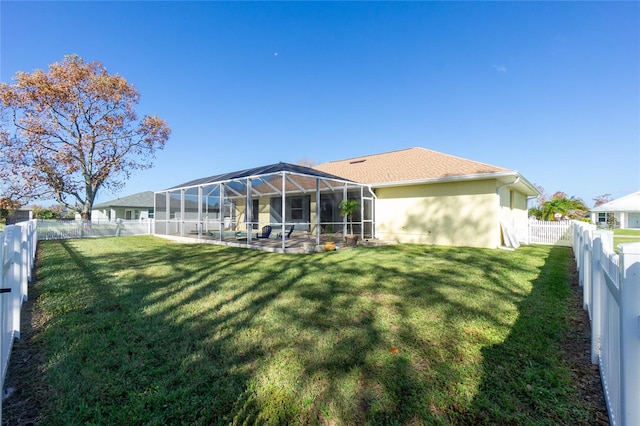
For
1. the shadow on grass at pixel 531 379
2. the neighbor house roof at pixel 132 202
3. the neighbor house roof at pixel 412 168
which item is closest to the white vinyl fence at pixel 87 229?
the neighbor house roof at pixel 412 168

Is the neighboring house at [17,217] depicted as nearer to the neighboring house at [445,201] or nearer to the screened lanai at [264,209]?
the screened lanai at [264,209]

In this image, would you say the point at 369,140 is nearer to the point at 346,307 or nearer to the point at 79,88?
the point at 79,88

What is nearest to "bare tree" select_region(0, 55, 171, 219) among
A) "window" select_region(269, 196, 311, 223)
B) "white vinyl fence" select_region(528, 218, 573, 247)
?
"window" select_region(269, 196, 311, 223)

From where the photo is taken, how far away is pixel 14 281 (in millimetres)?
3258

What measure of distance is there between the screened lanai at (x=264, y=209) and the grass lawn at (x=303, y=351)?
6.91 metres

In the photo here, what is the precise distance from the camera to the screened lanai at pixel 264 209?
1282 centimetres

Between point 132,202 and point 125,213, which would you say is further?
point 125,213

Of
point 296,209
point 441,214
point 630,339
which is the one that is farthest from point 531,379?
point 296,209

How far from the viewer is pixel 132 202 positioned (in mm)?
31719

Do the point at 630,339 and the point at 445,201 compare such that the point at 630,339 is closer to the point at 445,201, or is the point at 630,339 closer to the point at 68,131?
the point at 445,201

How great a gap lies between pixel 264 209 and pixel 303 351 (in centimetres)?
1626

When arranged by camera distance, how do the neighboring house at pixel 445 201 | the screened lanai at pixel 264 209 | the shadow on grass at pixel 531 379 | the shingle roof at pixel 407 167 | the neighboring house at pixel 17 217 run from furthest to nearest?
1. the neighboring house at pixel 17 217
2. the screened lanai at pixel 264 209
3. the shingle roof at pixel 407 167
4. the neighboring house at pixel 445 201
5. the shadow on grass at pixel 531 379

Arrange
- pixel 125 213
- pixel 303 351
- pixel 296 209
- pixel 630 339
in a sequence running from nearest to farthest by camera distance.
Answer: pixel 630 339, pixel 303 351, pixel 296 209, pixel 125 213

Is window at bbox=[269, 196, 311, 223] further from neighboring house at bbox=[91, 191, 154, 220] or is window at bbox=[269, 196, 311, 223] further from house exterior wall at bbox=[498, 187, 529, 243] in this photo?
neighboring house at bbox=[91, 191, 154, 220]
